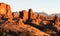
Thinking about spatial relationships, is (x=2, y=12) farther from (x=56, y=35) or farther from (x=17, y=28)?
(x=17, y=28)

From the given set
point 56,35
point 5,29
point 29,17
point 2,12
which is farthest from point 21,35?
point 29,17

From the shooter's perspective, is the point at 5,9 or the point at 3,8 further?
the point at 5,9

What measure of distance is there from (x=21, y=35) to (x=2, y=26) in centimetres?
846

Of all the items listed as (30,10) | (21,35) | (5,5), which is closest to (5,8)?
(5,5)

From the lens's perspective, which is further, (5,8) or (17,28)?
(5,8)

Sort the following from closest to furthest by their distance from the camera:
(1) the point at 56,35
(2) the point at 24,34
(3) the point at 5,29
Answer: (2) the point at 24,34
(3) the point at 5,29
(1) the point at 56,35

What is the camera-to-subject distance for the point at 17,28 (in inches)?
1734

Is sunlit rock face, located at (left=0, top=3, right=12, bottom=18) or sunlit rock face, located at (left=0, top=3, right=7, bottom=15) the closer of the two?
sunlit rock face, located at (left=0, top=3, right=12, bottom=18)

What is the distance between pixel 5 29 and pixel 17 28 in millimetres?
2335

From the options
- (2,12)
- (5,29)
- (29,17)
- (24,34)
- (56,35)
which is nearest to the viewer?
(24,34)

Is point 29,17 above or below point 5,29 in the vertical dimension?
below

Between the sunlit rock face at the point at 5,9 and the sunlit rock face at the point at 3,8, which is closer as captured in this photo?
the sunlit rock face at the point at 5,9

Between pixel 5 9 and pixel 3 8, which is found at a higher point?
pixel 3 8

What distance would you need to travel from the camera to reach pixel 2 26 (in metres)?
45.2
